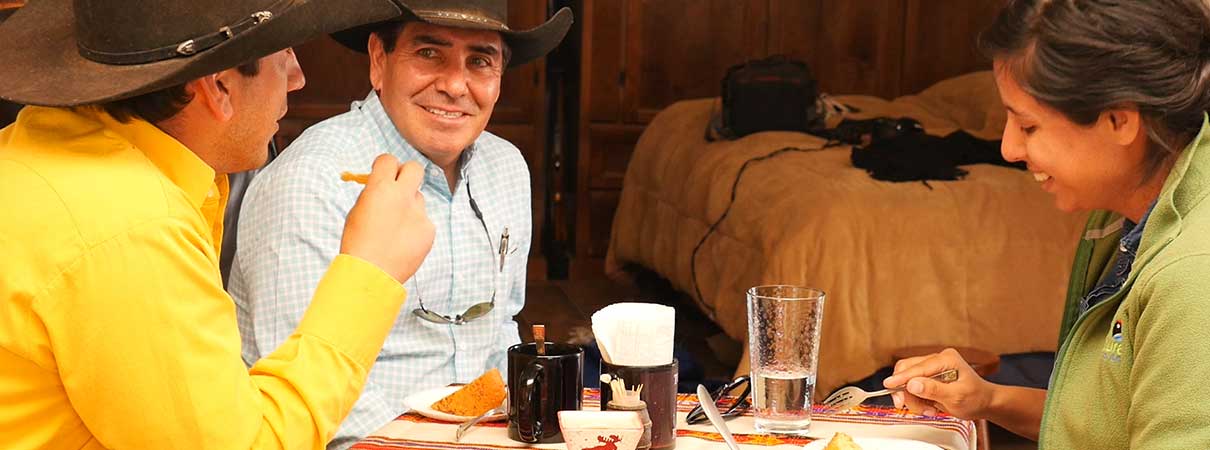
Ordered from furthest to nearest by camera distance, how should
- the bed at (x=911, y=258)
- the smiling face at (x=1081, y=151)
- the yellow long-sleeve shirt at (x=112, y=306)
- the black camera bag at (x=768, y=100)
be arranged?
the black camera bag at (x=768, y=100), the bed at (x=911, y=258), the smiling face at (x=1081, y=151), the yellow long-sleeve shirt at (x=112, y=306)

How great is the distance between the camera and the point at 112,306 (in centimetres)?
117

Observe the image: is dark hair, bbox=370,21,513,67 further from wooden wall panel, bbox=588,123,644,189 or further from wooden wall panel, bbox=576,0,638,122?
wooden wall panel, bbox=588,123,644,189

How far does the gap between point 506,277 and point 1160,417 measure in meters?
1.37

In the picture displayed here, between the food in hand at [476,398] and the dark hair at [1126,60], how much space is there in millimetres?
741

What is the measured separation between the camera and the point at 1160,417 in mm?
1201

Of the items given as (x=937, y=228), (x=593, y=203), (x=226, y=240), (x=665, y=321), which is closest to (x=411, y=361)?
(x=226, y=240)

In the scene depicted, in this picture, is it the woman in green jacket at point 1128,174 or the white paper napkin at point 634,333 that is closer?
the woman in green jacket at point 1128,174

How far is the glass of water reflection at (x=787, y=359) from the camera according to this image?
1.67 metres

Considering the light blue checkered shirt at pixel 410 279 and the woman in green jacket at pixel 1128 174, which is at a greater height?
the woman in green jacket at pixel 1128 174

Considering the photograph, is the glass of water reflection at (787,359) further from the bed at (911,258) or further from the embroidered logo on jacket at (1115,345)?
the bed at (911,258)

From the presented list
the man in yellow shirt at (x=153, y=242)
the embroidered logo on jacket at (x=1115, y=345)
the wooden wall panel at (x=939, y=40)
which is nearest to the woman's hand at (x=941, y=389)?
the embroidered logo on jacket at (x=1115, y=345)

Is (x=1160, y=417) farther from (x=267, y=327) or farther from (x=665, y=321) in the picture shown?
(x=267, y=327)

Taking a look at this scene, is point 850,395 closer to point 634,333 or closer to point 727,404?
point 727,404

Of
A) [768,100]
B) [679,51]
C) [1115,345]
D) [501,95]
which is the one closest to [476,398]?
[1115,345]
